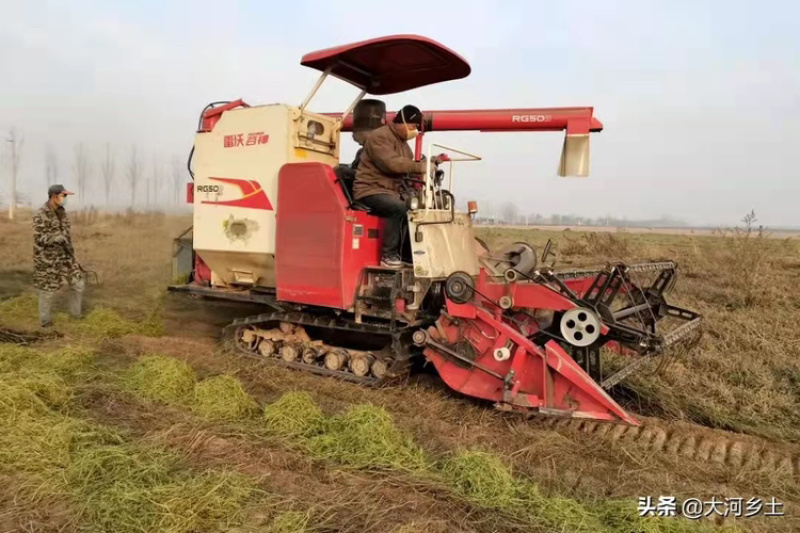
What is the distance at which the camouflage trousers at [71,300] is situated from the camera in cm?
823

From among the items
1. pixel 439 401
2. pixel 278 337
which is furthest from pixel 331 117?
pixel 439 401

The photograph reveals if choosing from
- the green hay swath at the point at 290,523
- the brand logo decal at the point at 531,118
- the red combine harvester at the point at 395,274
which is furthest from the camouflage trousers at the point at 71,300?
the brand logo decal at the point at 531,118

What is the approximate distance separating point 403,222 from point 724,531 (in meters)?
3.97

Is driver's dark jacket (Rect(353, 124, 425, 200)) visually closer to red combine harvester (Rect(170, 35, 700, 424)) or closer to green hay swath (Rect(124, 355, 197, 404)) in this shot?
red combine harvester (Rect(170, 35, 700, 424))

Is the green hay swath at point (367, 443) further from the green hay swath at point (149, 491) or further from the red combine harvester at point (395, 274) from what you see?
the red combine harvester at point (395, 274)

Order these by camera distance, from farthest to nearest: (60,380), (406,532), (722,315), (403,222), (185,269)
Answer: (722,315) → (185,269) → (403,222) → (60,380) → (406,532)

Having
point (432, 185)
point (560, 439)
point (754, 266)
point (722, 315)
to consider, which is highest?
point (432, 185)

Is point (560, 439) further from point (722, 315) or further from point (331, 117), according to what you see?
point (722, 315)

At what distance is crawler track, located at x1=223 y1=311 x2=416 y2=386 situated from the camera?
600cm

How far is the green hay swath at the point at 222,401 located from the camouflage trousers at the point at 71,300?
441 centimetres

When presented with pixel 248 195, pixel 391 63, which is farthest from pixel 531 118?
pixel 248 195

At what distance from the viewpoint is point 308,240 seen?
621cm

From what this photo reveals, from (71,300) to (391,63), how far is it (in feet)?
20.3
